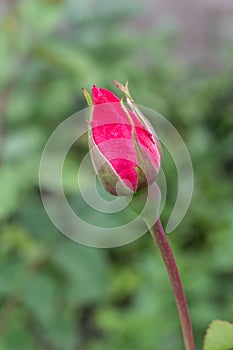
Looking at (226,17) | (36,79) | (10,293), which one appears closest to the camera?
(10,293)

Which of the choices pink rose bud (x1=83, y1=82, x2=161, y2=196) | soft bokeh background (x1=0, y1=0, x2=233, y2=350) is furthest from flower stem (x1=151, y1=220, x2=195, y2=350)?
soft bokeh background (x1=0, y1=0, x2=233, y2=350)

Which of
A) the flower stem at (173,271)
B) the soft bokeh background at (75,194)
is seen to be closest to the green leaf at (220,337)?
the flower stem at (173,271)

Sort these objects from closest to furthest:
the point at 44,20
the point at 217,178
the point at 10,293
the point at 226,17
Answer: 1. the point at 10,293
2. the point at 44,20
3. the point at 217,178
4. the point at 226,17

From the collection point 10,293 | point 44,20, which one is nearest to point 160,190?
point 10,293

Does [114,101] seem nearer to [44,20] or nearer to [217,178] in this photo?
[44,20]

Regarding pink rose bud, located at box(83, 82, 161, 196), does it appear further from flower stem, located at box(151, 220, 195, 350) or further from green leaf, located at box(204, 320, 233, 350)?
green leaf, located at box(204, 320, 233, 350)

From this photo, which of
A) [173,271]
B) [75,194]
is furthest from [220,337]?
[75,194]
